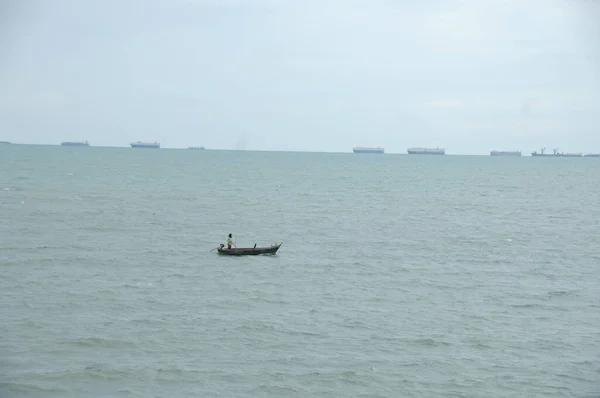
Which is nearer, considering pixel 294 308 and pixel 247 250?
pixel 294 308

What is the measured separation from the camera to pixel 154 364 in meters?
25.5

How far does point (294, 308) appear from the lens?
33.2m

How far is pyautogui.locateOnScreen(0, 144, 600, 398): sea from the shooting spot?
24.7 meters

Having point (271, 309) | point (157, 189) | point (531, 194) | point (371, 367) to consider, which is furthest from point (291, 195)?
point (371, 367)

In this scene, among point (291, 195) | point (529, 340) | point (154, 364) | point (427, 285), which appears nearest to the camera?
point (154, 364)

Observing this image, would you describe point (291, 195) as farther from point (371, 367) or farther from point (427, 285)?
point (371, 367)

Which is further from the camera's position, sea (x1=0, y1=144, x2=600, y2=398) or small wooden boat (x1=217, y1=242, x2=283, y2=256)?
small wooden boat (x1=217, y1=242, x2=283, y2=256)

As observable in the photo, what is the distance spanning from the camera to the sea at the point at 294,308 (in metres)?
24.7

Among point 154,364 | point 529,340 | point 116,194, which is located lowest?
point 154,364

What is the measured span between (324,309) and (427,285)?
829cm

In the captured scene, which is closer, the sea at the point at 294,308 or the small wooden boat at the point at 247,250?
the sea at the point at 294,308

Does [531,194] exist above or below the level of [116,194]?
above

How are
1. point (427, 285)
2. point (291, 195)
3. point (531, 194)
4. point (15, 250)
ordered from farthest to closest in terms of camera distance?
point (531, 194)
point (291, 195)
point (15, 250)
point (427, 285)

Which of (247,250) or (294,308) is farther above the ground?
(247,250)
